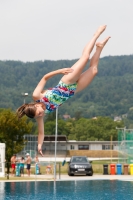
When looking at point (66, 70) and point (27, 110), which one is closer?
point (66, 70)

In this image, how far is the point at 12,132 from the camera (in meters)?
41.5

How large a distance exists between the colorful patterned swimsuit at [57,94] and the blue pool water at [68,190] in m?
14.2

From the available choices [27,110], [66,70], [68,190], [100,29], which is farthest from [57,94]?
[68,190]

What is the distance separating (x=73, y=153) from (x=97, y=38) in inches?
3925

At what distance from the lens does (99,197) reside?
2488 centimetres

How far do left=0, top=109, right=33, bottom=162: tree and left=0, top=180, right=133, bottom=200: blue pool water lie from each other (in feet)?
28.9

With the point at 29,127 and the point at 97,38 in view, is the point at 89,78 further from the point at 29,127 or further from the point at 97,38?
the point at 29,127

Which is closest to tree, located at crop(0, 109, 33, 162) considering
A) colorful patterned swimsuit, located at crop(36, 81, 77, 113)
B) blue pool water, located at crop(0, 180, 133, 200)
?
blue pool water, located at crop(0, 180, 133, 200)

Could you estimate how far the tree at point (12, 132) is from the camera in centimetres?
4106

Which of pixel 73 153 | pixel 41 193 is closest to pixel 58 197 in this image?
pixel 41 193

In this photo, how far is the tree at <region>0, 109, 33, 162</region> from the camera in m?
41.1

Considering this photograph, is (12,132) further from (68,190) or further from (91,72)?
(91,72)

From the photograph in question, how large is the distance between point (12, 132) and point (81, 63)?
3134 centimetres

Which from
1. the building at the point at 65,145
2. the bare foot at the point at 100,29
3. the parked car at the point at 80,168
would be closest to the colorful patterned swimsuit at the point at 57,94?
the bare foot at the point at 100,29
